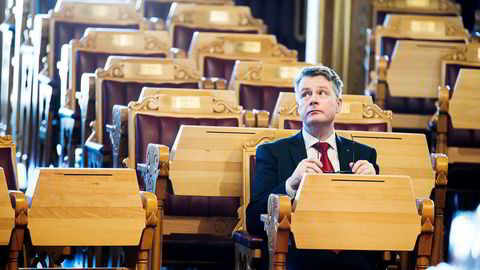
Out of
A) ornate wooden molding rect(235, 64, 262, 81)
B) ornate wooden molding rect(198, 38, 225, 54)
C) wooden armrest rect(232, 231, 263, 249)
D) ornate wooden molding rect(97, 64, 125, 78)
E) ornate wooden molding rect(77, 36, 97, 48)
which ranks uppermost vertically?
ornate wooden molding rect(77, 36, 97, 48)

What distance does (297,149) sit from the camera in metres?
3.86

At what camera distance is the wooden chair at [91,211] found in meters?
3.45

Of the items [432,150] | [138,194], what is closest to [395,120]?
[432,150]

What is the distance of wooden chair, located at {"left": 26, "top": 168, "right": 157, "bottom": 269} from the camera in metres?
3.45

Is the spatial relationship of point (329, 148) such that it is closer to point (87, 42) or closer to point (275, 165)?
point (275, 165)

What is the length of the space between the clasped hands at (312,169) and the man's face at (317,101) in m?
0.21

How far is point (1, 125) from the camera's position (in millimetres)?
7719

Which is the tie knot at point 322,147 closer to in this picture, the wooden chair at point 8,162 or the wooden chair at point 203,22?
the wooden chair at point 8,162

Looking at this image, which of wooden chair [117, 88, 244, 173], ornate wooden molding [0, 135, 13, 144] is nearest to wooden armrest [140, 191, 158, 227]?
ornate wooden molding [0, 135, 13, 144]

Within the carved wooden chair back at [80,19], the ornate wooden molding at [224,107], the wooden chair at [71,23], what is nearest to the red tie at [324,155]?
the ornate wooden molding at [224,107]

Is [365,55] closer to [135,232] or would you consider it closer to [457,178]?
[457,178]

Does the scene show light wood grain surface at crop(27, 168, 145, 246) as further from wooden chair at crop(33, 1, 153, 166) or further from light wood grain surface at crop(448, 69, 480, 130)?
wooden chair at crop(33, 1, 153, 166)

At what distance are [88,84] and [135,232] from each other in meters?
2.19

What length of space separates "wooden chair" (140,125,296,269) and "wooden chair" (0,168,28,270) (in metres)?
0.74
